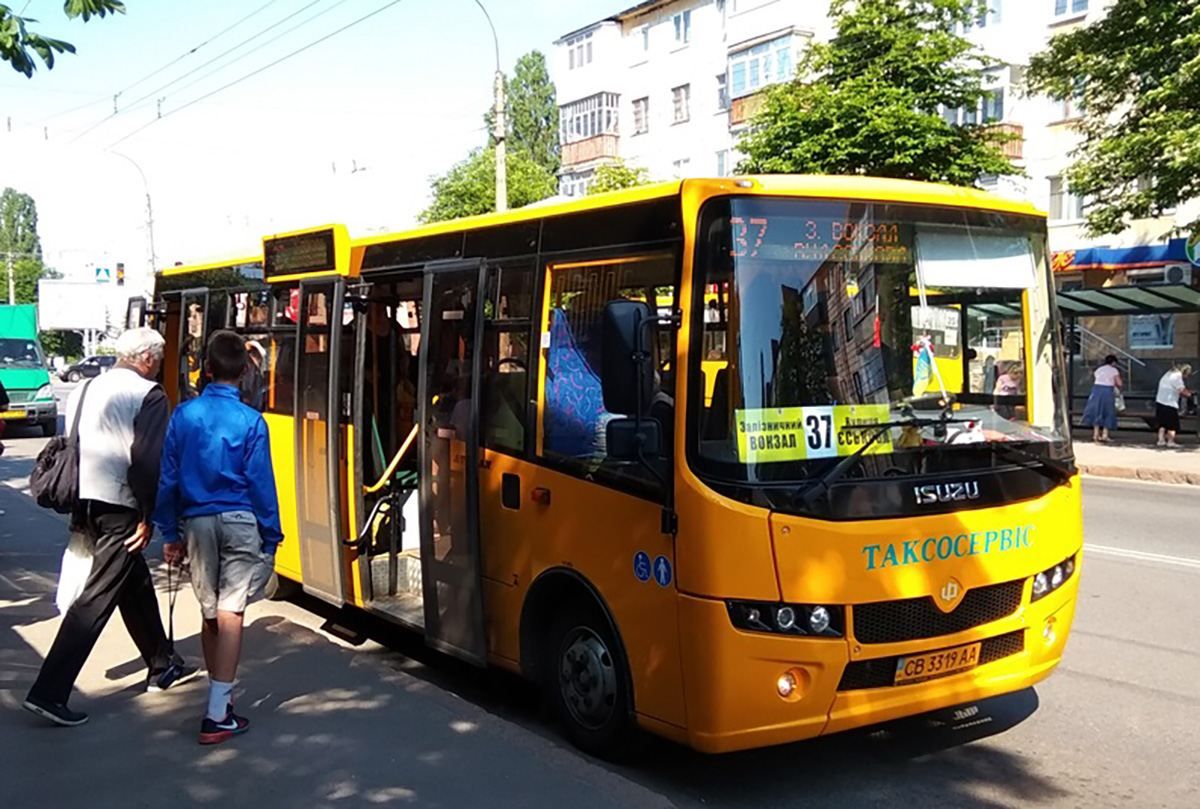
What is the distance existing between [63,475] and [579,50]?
49.7 m

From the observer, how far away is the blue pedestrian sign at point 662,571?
482cm

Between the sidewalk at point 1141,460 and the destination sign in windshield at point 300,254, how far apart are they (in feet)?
42.8

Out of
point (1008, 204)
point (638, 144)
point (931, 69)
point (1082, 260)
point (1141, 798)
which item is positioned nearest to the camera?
point (1141, 798)

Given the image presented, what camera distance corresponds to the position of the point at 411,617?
7.09 m

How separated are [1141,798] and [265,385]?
6420mm

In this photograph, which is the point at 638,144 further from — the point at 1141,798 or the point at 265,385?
the point at 1141,798

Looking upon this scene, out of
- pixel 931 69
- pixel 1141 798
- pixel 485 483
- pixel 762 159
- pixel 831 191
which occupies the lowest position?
pixel 1141 798

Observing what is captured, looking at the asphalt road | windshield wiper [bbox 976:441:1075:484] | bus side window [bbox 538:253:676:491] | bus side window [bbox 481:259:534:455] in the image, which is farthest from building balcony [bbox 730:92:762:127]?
windshield wiper [bbox 976:441:1075:484]

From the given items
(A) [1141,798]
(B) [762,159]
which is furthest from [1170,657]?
(B) [762,159]

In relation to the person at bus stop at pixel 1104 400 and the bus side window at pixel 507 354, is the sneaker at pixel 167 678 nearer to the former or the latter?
the bus side window at pixel 507 354

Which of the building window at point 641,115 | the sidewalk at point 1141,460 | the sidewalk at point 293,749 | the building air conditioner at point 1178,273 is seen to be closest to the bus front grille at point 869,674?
the sidewalk at point 293,749

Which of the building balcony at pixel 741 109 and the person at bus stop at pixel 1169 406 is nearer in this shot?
the person at bus stop at pixel 1169 406

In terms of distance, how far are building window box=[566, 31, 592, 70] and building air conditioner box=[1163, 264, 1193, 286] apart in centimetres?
2929

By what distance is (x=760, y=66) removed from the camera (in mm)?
40562
